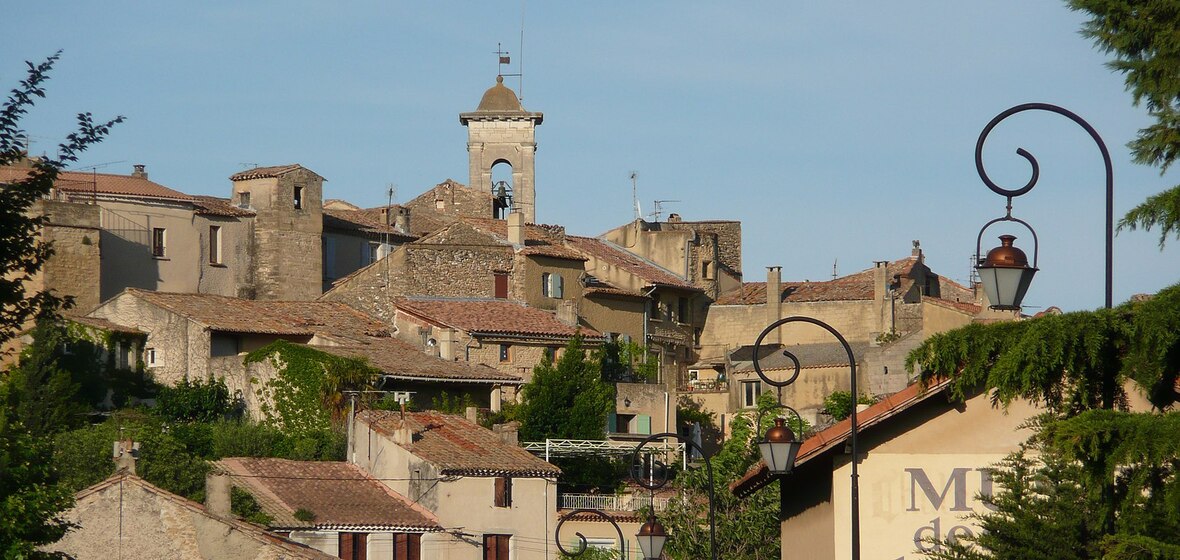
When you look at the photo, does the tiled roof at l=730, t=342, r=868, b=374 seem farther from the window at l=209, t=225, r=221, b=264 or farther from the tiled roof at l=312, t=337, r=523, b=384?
the window at l=209, t=225, r=221, b=264

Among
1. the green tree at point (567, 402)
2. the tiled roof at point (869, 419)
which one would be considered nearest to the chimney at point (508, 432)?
the green tree at point (567, 402)

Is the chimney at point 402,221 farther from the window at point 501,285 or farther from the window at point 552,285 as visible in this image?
the window at point 501,285

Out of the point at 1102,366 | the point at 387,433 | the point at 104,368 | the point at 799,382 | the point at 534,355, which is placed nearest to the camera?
the point at 1102,366

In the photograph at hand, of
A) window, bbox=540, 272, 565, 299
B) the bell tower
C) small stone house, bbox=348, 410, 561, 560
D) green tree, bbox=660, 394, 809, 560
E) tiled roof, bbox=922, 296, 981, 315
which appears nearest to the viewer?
green tree, bbox=660, 394, 809, 560

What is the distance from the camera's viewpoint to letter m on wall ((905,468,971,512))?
1989 cm

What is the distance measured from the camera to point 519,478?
49969 mm

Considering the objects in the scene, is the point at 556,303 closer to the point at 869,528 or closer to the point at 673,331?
the point at 673,331

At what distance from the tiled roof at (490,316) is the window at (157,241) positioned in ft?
29.9

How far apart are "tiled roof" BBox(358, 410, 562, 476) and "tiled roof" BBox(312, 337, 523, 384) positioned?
236cm

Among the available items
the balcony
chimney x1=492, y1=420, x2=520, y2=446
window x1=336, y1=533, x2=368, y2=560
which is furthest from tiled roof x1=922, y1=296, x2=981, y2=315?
window x1=336, y1=533, x2=368, y2=560

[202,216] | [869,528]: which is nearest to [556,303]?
[202,216]

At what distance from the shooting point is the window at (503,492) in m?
49.5

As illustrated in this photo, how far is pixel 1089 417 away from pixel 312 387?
1653 inches

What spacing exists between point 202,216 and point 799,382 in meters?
20.5
